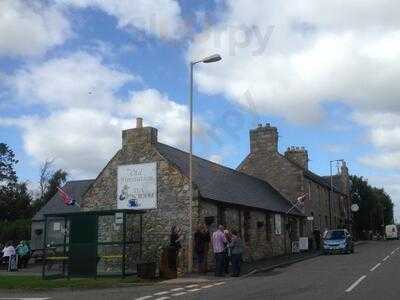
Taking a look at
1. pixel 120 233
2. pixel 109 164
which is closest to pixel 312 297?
pixel 120 233

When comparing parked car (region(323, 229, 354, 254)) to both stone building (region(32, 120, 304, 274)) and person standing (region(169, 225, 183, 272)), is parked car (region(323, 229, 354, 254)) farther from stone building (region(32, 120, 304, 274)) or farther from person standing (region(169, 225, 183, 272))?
person standing (region(169, 225, 183, 272))

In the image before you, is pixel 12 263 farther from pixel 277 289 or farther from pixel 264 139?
pixel 264 139

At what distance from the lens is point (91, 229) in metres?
22.2

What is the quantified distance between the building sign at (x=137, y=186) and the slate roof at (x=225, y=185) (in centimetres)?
119

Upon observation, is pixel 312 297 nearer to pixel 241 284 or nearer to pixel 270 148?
pixel 241 284

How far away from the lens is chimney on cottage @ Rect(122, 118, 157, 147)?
91.5ft

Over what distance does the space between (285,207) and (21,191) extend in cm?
4546

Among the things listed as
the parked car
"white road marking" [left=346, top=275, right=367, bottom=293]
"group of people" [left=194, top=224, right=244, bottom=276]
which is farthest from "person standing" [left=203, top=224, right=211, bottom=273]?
the parked car

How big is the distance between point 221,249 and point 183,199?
4.18 metres

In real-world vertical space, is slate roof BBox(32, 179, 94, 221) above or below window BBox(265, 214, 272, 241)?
above

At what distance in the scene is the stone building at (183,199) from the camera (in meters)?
26.0

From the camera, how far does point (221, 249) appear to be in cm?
2236

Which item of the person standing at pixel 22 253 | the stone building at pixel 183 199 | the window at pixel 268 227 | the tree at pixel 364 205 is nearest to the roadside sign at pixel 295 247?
the stone building at pixel 183 199

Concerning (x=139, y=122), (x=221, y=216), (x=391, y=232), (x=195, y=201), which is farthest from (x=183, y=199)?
(x=391, y=232)
